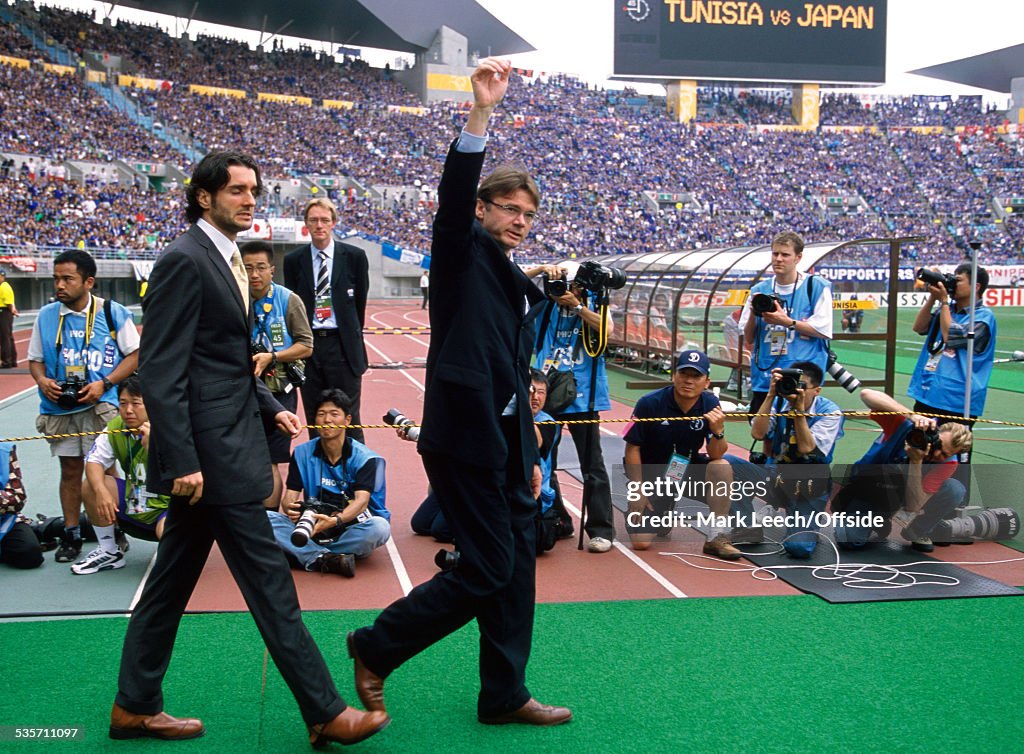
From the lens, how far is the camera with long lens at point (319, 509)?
5480mm

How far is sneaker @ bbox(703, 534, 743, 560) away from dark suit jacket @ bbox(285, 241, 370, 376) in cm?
258

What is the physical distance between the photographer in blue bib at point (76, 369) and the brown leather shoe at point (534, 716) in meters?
3.25

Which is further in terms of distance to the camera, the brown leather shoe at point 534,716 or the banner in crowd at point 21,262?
the banner in crowd at point 21,262

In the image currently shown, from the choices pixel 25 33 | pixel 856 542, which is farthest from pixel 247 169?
A: pixel 25 33

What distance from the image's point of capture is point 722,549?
19.4 feet

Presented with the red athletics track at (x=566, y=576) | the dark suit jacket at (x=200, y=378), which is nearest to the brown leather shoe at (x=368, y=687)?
the dark suit jacket at (x=200, y=378)

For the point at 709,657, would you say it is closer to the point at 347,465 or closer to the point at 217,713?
the point at 217,713

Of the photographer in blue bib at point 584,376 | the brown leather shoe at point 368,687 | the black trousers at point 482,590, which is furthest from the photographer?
the photographer in blue bib at point 584,376

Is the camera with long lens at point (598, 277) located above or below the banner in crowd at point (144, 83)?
below

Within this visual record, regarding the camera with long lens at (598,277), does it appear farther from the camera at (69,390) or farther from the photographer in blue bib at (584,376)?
the camera at (69,390)

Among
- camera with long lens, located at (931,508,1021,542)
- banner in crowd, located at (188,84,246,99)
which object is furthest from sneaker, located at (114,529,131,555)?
banner in crowd, located at (188,84,246,99)

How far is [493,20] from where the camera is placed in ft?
240

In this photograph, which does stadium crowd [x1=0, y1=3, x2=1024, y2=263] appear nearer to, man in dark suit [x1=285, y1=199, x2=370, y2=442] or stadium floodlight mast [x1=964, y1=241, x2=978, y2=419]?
man in dark suit [x1=285, y1=199, x2=370, y2=442]

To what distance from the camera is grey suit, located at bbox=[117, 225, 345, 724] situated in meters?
3.05
